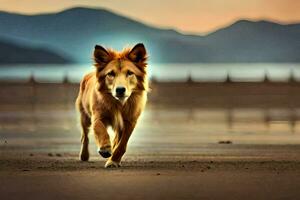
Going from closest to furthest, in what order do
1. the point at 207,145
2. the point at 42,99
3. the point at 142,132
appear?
the point at 207,145, the point at 142,132, the point at 42,99

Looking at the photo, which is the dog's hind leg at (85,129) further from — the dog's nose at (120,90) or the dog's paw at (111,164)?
the dog's nose at (120,90)

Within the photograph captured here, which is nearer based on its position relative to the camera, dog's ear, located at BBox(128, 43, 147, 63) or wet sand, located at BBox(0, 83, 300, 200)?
wet sand, located at BBox(0, 83, 300, 200)

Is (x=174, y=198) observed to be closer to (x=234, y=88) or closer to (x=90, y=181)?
(x=90, y=181)

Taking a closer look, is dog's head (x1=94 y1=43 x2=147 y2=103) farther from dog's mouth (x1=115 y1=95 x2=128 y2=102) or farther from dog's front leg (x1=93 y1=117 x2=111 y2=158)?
dog's front leg (x1=93 y1=117 x2=111 y2=158)

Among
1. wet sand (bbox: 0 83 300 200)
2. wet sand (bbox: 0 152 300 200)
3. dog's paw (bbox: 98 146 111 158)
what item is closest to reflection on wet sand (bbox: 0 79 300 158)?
wet sand (bbox: 0 83 300 200)

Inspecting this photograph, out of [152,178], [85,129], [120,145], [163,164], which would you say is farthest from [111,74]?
[152,178]

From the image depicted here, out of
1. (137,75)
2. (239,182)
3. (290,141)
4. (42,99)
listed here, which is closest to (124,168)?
(137,75)

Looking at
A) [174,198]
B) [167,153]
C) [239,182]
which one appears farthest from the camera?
[167,153]

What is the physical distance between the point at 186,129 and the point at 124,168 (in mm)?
14093

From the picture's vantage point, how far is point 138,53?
659 inches

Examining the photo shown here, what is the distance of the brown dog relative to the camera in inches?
650

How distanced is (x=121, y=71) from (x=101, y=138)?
1.10 m

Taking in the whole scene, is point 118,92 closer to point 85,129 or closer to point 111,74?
point 111,74

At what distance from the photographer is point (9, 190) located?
A: 1301cm
